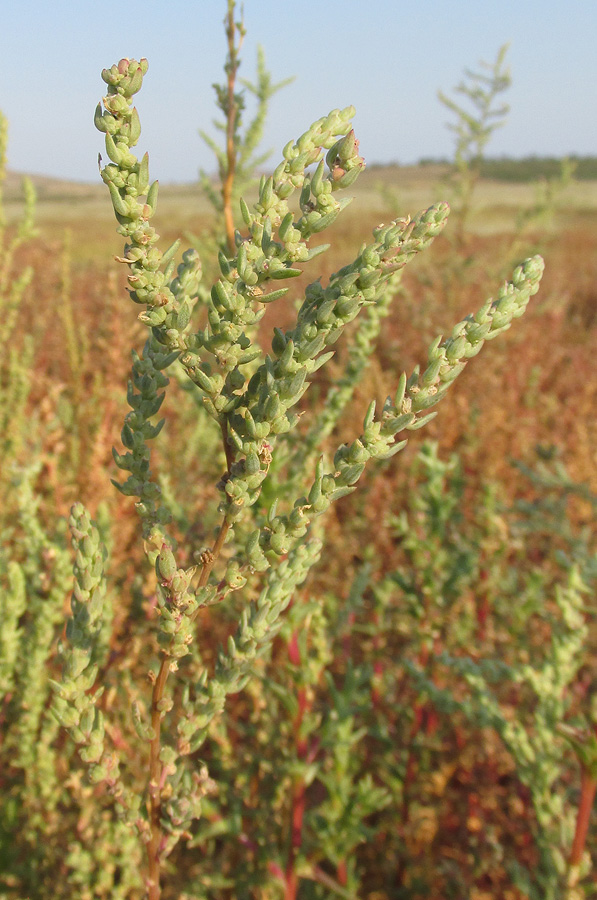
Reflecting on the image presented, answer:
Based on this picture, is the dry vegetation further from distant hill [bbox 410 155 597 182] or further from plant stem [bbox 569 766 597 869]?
distant hill [bbox 410 155 597 182]

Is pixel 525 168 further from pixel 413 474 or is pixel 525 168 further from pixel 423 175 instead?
pixel 413 474

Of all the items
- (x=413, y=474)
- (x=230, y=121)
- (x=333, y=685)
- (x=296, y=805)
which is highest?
(x=230, y=121)

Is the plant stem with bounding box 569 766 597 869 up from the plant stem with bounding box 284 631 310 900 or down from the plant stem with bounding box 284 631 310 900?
up

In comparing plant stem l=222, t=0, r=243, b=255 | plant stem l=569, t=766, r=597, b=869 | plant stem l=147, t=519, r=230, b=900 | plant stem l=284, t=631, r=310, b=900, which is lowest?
plant stem l=284, t=631, r=310, b=900

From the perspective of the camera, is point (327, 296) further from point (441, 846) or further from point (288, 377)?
point (441, 846)

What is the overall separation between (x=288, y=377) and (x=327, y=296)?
98 millimetres

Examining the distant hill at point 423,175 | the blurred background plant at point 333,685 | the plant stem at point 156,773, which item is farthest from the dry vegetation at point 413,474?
the distant hill at point 423,175

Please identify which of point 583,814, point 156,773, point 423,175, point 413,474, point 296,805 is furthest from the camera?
point 423,175

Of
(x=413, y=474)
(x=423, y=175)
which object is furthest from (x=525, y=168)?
(x=413, y=474)

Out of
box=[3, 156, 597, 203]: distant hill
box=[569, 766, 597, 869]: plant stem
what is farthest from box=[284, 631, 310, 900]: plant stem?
box=[3, 156, 597, 203]: distant hill

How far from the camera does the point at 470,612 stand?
2326 mm

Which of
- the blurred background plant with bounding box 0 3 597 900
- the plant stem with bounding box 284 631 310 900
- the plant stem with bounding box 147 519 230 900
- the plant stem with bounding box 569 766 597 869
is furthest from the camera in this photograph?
the plant stem with bounding box 284 631 310 900

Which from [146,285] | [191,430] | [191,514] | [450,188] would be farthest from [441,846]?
[450,188]

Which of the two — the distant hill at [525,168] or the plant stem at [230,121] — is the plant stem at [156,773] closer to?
the plant stem at [230,121]
